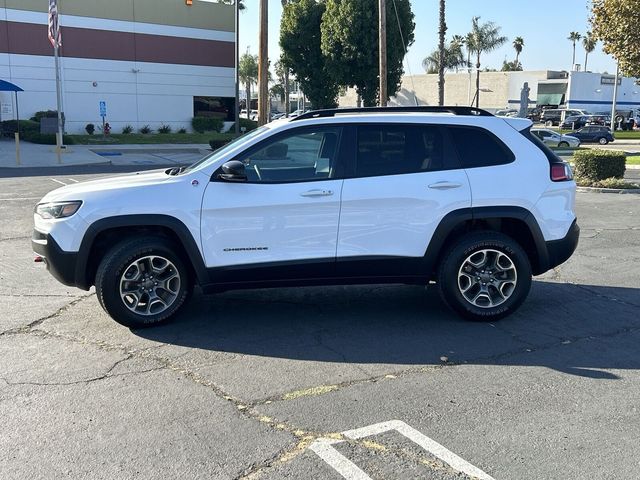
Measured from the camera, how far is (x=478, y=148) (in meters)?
5.56

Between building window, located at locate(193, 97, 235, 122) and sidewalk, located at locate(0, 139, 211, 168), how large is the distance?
9.19 meters

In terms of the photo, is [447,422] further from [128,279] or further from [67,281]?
[67,281]

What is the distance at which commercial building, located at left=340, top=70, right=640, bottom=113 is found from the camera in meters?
72.1

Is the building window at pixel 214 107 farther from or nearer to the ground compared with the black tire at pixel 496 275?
farther from the ground

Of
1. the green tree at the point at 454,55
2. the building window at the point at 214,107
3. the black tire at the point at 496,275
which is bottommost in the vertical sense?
the black tire at the point at 496,275

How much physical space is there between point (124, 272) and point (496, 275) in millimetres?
3264

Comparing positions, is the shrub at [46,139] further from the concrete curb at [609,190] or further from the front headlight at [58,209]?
the front headlight at [58,209]

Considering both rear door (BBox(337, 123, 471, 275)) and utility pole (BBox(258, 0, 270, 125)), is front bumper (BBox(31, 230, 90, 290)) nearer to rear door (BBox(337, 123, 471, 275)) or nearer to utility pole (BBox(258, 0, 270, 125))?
rear door (BBox(337, 123, 471, 275))

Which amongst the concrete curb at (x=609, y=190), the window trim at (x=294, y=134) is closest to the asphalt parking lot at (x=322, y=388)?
the window trim at (x=294, y=134)

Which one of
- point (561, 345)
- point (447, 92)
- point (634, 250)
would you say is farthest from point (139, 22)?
point (447, 92)

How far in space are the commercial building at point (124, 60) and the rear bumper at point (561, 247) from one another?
118ft

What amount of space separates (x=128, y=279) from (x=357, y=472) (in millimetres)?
2832

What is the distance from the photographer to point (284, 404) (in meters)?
3.94

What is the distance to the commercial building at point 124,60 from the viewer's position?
35.1m
